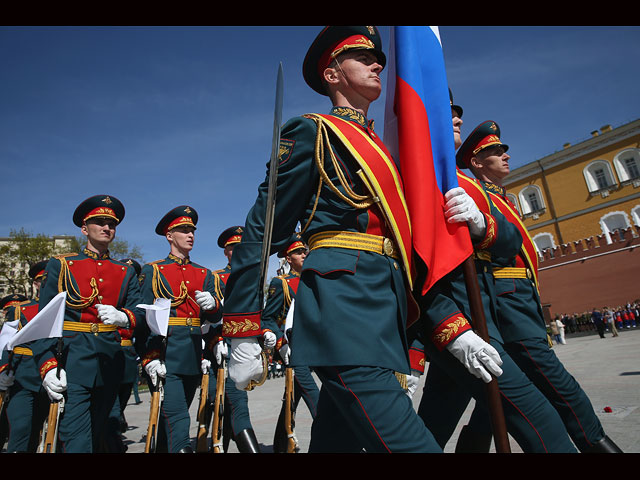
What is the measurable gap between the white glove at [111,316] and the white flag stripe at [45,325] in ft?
1.71

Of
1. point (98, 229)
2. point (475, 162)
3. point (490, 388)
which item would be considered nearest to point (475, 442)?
point (490, 388)

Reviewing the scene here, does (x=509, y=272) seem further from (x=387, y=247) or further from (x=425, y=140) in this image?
(x=387, y=247)

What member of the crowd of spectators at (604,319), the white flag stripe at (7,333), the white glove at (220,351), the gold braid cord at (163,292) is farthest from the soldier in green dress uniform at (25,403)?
the crowd of spectators at (604,319)

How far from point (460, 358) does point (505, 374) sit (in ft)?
1.22

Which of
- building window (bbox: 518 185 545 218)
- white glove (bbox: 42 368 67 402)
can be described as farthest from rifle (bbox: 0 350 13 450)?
building window (bbox: 518 185 545 218)

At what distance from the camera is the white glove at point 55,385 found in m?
3.92

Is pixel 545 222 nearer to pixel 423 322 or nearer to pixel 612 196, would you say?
pixel 612 196

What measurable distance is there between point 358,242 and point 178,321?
386cm

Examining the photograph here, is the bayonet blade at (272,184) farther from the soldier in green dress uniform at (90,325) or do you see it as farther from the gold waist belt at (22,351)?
the gold waist belt at (22,351)

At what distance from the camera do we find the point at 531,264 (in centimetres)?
357

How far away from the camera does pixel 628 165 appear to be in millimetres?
37906

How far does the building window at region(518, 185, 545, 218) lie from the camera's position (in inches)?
1709

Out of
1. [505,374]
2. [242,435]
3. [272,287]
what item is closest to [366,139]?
[505,374]

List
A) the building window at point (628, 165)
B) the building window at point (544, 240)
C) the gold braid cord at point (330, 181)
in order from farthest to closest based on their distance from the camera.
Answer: the building window at point (544, 240), the building window at point (628, 165), the gold braid cord at point (330, 181)
